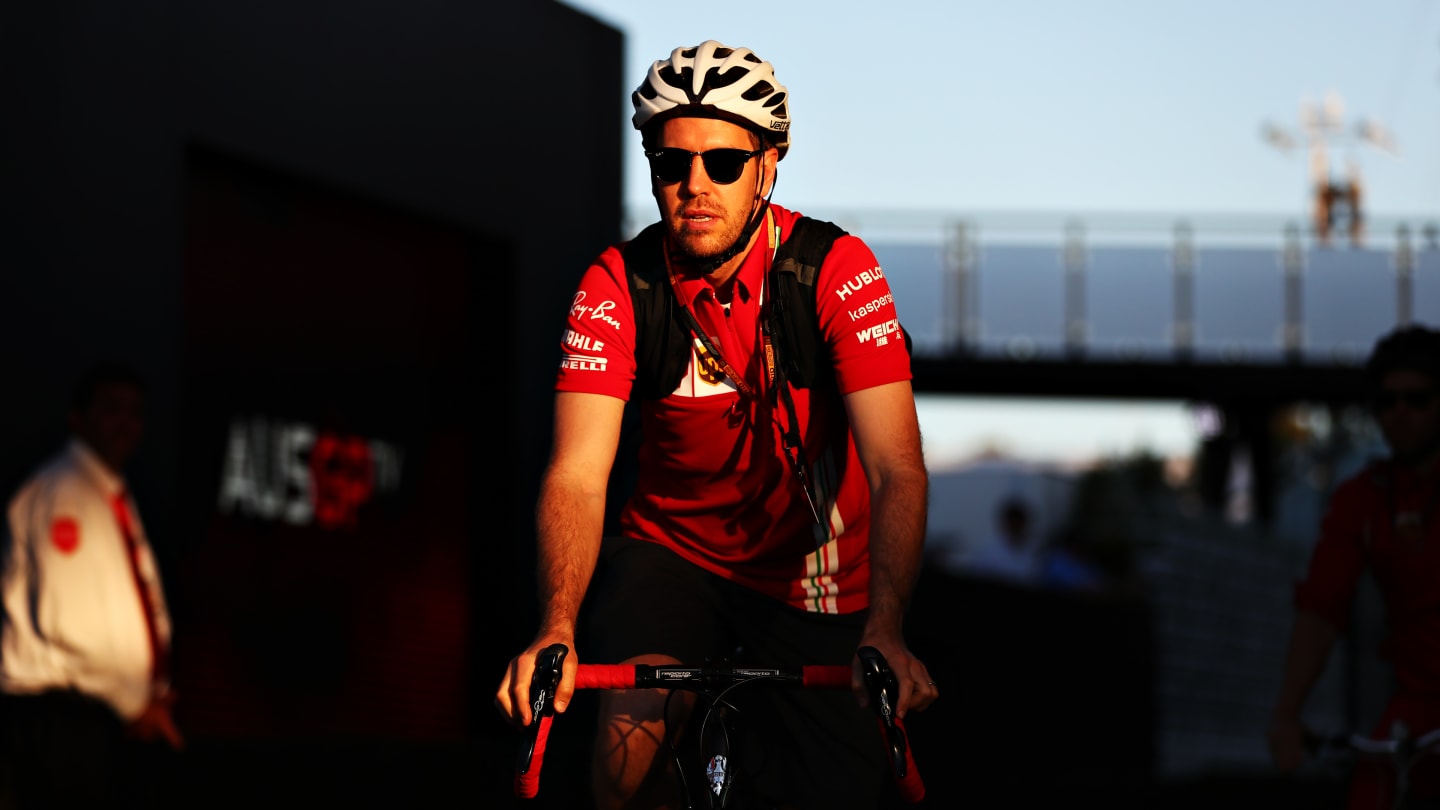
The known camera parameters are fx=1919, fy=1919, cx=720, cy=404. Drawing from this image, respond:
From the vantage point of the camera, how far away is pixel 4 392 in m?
8.96

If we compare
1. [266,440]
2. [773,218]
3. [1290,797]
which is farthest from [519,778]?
[1290,797]

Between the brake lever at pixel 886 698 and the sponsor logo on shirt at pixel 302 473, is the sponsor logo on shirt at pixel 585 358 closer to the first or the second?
the brake lever at pixel 886 698

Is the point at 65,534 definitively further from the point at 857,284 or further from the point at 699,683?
the point at 699,683

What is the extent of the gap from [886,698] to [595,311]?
1312 mm

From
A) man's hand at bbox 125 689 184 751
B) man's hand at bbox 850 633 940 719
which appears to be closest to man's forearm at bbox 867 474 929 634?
man's hand at bbox 850 633 940 719

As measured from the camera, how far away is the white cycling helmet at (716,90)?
14.3 feet

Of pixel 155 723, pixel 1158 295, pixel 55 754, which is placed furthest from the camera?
pixel 1158 295

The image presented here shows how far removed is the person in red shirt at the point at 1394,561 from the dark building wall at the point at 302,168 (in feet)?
19.4

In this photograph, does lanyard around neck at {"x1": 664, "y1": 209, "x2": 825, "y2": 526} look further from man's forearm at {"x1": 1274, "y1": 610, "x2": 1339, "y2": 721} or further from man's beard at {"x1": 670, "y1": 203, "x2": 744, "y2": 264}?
man's forearm at {"x1": 1274, "y1": 610, "x2": 1339, "y2": 721}

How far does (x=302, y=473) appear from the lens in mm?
11891

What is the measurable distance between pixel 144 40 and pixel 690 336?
6510 mm

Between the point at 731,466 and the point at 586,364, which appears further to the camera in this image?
the point at 731,466

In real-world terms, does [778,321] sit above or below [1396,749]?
above

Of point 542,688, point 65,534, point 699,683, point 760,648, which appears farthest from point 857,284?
point 65,534
